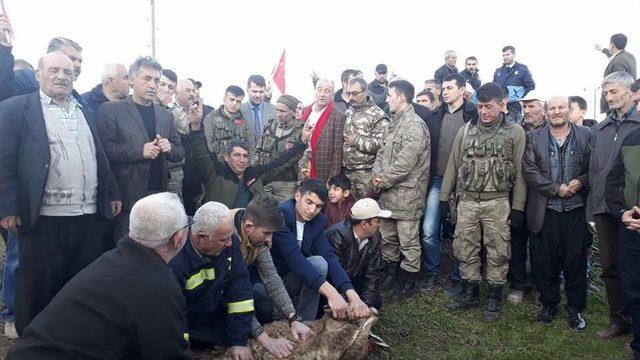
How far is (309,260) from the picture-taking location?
14.1 feet

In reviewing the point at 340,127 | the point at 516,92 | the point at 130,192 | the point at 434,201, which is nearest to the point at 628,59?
the point at 516,92

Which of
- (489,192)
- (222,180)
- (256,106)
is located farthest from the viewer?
(256,106)

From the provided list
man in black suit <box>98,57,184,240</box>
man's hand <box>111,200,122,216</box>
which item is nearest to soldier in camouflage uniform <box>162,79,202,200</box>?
man in black suit <box>98,57,184,240</box>

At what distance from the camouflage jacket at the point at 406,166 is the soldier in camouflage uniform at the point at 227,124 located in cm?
179

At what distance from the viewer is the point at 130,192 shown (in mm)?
4375

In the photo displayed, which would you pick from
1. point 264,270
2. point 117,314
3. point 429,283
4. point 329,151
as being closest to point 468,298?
point 429,283

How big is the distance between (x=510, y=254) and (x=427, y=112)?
2128 mm

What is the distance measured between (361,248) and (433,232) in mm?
1342

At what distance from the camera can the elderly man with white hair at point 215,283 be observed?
10.2 ft

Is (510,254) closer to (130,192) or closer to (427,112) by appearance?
(427,112)

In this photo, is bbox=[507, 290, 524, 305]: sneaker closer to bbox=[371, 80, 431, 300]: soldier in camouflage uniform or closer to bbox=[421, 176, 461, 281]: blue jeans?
bbox=[421, 176, 461, 281]: blue jeans

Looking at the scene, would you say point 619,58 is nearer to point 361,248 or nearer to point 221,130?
point 361,248

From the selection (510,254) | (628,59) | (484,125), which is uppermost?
(628,59)

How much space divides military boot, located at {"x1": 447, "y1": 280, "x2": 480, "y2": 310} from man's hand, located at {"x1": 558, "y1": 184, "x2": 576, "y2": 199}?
1.32 metres
